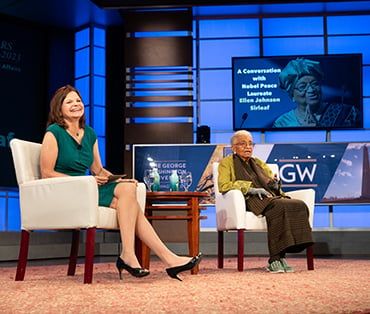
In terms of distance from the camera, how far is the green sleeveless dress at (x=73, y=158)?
3.62 metres

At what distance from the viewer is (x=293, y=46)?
862 centimetres

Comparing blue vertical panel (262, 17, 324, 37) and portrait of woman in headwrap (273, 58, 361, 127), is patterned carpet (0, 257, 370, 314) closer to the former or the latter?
portrait of woman in headwrap (273, 58, 361, 127)

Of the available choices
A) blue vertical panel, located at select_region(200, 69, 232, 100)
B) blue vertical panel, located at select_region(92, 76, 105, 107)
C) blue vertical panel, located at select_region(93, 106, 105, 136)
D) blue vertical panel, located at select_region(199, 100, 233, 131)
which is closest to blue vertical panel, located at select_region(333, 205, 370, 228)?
blue vertical panel, located at select_region(199, 100, 233, 131)

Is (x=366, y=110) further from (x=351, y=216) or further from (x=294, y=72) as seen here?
(x=351, y=216)

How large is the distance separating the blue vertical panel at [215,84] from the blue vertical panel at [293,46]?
63 centimetres

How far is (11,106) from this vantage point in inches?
343

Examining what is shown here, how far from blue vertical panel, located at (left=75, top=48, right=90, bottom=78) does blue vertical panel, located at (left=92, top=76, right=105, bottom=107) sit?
0.19 meters

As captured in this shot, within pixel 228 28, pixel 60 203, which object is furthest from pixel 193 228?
pixel 228 28

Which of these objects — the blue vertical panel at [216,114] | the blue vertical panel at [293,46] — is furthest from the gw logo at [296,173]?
the blue vertical panel at [293,46]

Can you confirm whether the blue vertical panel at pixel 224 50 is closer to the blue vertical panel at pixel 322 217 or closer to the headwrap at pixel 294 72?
the headwrap at pixel 294 72

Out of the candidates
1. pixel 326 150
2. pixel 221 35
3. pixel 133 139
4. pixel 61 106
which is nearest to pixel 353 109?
pixel 326 150

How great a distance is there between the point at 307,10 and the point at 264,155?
2.43 meters

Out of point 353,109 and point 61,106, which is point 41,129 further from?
point 61,106

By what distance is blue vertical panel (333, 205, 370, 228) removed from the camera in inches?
322
